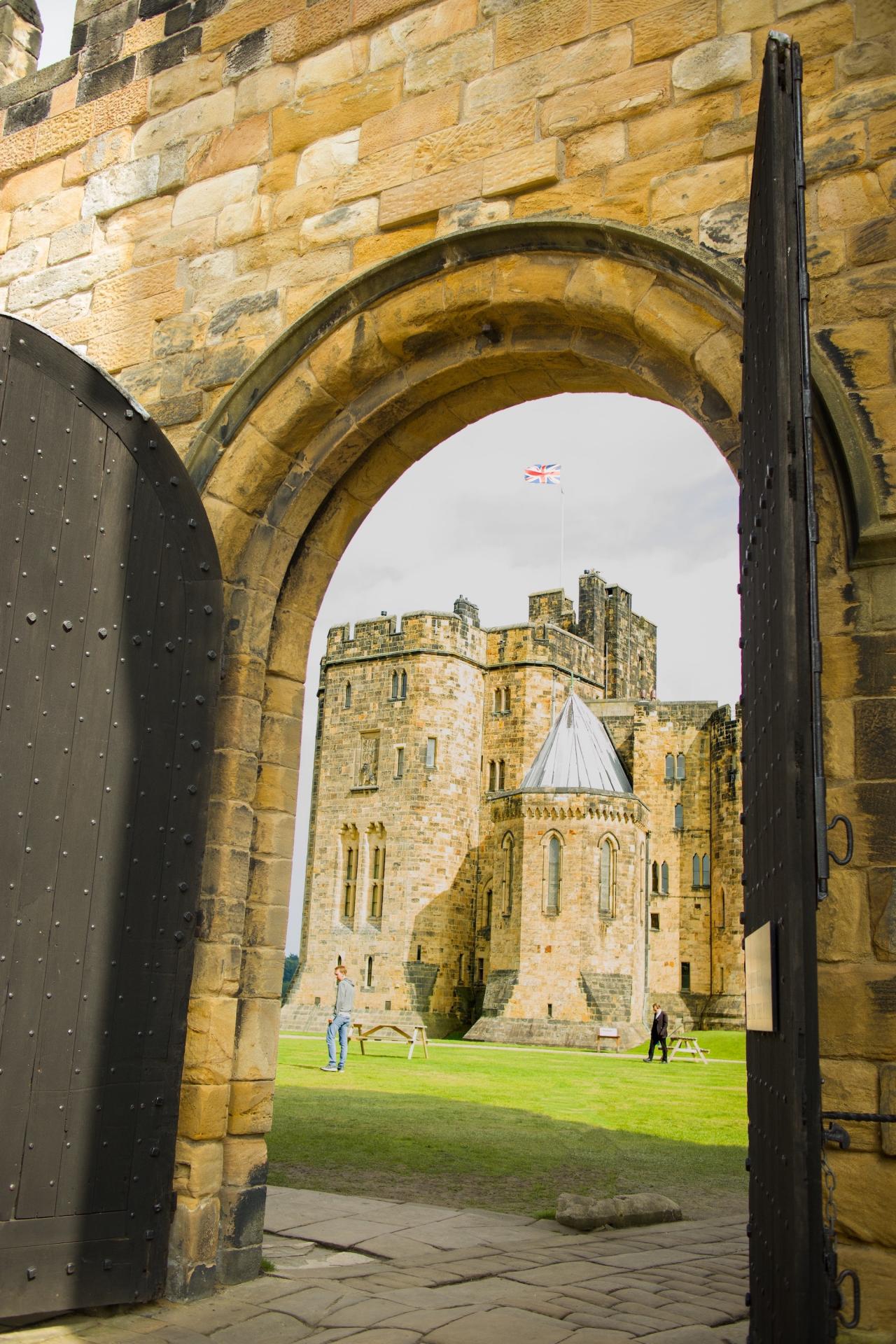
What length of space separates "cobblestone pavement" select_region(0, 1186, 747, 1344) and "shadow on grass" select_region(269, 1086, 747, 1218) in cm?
85

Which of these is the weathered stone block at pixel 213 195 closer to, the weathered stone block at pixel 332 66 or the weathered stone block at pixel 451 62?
the weathered stone block at pixel 332 66

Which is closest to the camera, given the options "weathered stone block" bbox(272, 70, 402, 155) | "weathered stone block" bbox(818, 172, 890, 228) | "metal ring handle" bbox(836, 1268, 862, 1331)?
"metal ring handle" bbox(836, 1268, 862, 1331)

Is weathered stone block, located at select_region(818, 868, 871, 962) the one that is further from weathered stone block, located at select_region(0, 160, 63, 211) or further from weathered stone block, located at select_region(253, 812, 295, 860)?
weathered stone block, located at select_region(0, 160, 63, 211)

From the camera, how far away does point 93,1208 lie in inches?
149

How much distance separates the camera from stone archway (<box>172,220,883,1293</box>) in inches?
156

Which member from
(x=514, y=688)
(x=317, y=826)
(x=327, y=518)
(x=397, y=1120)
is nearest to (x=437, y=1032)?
(x=317, y=826)

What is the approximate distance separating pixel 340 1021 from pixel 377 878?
68.3 ft

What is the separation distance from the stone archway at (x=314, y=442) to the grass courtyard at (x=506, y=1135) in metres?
2.59

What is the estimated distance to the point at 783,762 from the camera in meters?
2.41

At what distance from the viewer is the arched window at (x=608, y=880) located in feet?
98.1

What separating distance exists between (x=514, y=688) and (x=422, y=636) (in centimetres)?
342

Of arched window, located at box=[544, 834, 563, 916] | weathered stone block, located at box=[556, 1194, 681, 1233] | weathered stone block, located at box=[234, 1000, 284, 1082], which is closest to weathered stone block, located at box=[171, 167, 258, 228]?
weathered stone block, located at box=[234, 1000, 284, 1082]

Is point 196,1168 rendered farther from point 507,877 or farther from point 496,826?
point 496,826

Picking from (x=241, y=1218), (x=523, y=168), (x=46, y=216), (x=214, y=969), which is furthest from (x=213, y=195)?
(x=241, y=1218)
